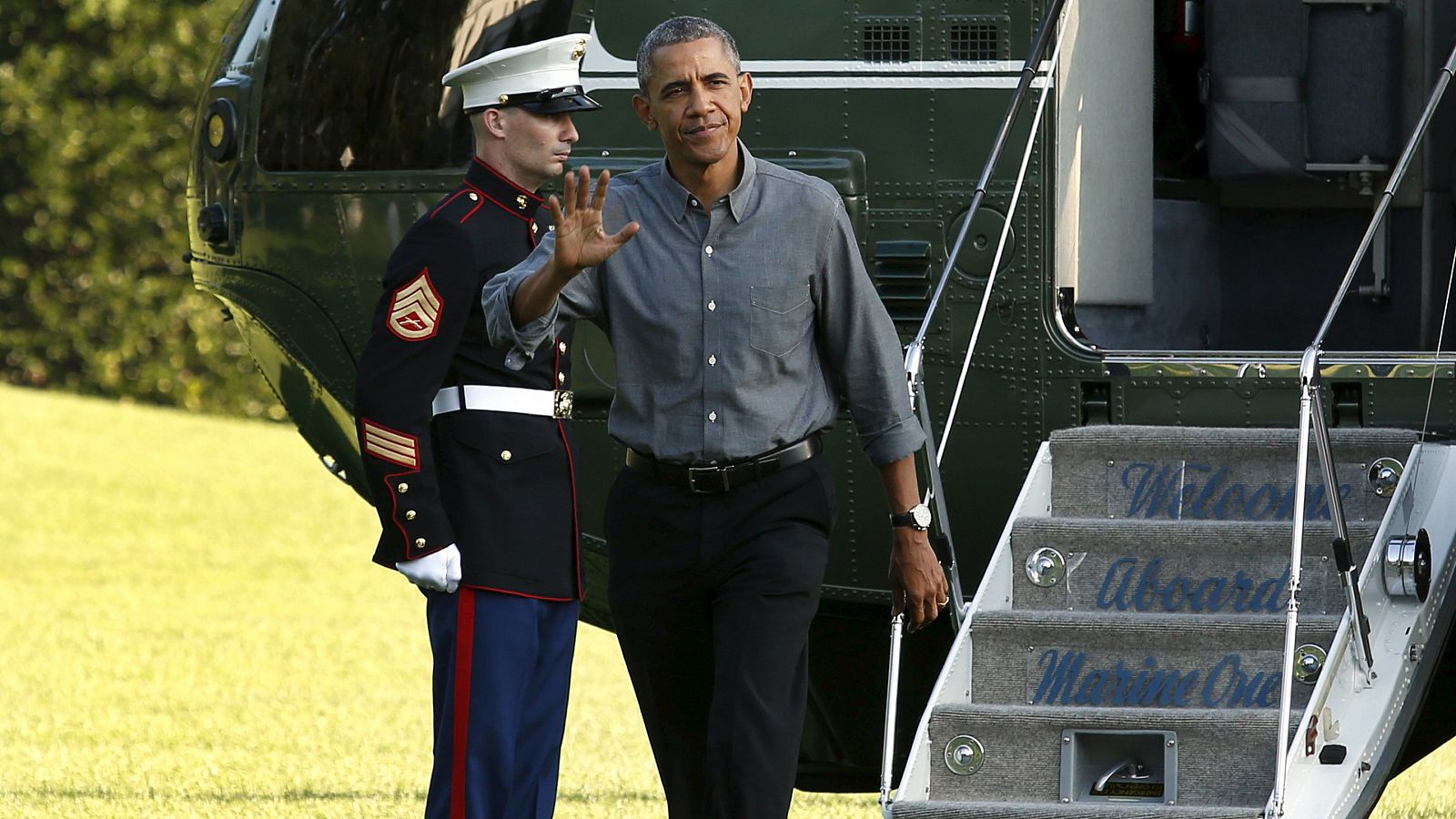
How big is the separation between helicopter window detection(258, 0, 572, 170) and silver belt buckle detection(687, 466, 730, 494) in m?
2.00

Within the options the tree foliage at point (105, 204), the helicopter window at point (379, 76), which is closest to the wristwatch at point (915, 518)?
the helicopter window at point (379, 76)

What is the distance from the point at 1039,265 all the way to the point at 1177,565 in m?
0.91

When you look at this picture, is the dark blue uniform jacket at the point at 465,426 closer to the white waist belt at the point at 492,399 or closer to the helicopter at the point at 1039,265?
the white waist belt at the point at 492,399

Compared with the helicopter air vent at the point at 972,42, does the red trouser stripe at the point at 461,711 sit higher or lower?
lower

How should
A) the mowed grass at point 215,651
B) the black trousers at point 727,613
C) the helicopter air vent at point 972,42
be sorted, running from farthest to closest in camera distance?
the mowed grass at point 215,651 < the helicopter air vent at point 972,42 < the black trousers at point 727,613

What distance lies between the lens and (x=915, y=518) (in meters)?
3.92

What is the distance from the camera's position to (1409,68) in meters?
5.82

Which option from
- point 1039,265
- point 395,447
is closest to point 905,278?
point 1039,265

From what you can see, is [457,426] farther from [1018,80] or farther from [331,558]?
[331,558]

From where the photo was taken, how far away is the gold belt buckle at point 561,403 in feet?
13.6

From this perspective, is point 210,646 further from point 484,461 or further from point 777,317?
point 777,317

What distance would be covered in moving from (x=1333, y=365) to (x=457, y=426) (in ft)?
6.86

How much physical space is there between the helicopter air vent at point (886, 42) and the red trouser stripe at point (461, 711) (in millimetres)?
1971

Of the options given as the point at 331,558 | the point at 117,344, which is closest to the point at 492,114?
the point at 331,558
